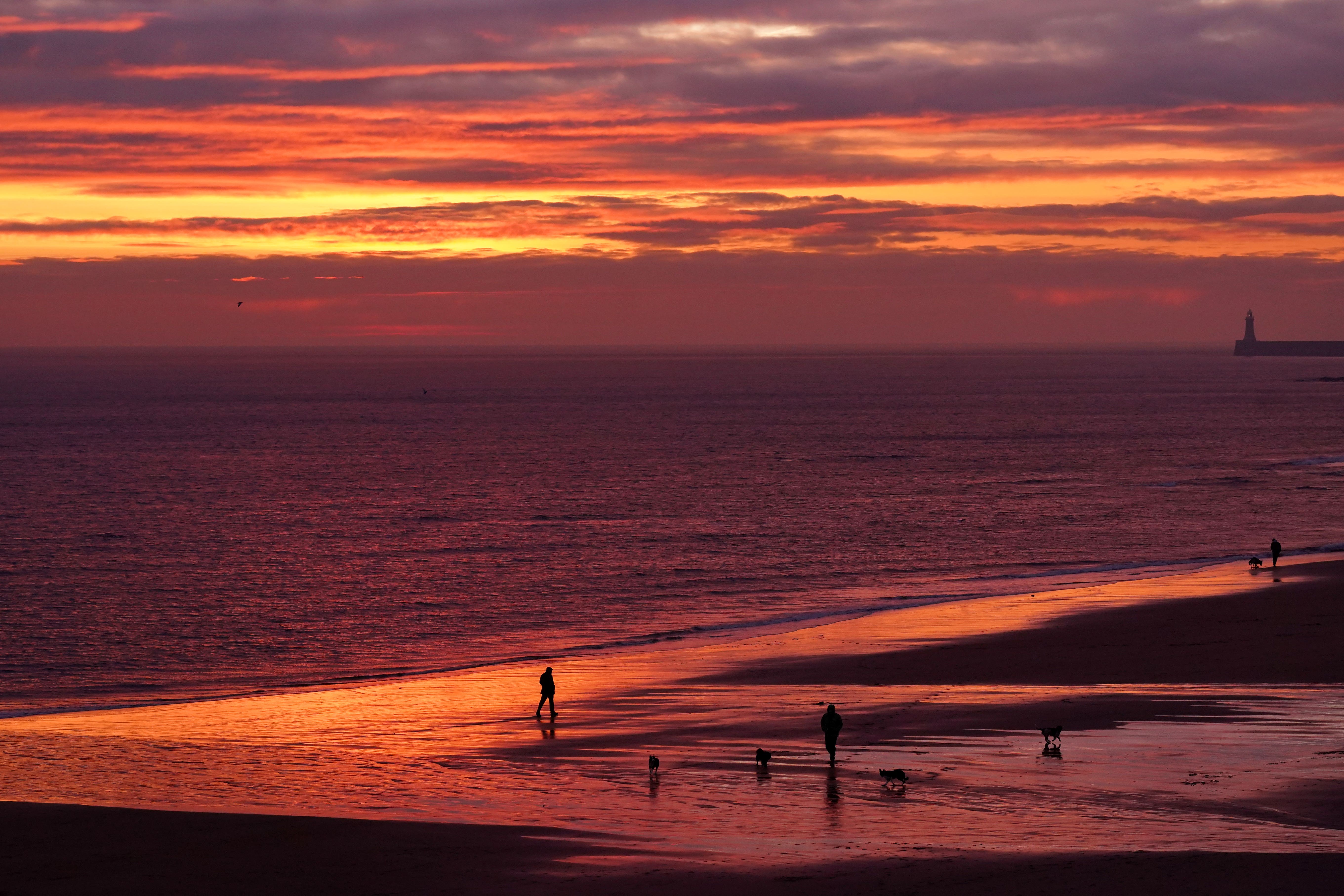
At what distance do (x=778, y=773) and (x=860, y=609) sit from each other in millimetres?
23850

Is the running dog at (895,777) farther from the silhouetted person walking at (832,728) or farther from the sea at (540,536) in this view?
the sea at (540,536)

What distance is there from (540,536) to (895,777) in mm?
46786

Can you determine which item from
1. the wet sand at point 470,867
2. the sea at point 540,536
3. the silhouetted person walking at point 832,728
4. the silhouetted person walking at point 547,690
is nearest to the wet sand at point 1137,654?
the silhouetted person walking at point 547,690

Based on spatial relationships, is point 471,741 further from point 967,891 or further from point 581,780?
point 967,891

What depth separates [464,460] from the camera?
365 feet

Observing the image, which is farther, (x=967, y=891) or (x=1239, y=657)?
(x=1239, y=657)

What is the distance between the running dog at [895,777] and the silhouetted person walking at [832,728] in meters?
1.62

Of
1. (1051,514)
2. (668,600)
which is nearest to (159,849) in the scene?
(668,600)

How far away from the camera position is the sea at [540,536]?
39.4 meters

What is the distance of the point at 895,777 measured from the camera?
1881 cm

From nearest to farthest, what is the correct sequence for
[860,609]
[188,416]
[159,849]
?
1. [159,849]
2. [860,609]
3. [188,416]

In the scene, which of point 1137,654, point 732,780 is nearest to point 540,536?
point 1137,654


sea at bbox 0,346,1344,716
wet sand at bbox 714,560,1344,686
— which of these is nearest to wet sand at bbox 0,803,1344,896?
wet sand at bbox 714,560,1344,686

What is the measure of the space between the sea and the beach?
732cm
